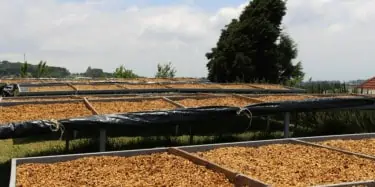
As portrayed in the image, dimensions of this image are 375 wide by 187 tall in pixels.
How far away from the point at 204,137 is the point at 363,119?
10.4ft

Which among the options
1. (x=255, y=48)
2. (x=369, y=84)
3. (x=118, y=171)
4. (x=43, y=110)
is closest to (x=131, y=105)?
(x=43, y=110)

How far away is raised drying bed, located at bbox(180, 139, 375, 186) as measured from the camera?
3.59 m

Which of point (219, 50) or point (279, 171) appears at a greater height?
point (219, 50)

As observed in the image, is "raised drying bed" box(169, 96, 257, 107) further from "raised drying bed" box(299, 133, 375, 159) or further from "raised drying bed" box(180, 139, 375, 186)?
"raised drying bed" box(180, 139, 375, 186)

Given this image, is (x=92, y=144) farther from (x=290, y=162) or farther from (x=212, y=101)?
(x=290, y=162)

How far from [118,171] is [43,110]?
12.9 ft

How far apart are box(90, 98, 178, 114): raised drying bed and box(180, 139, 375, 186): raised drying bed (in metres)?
2.89

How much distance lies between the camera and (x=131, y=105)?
26.7 feet

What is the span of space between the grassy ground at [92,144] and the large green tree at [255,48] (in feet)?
25.7

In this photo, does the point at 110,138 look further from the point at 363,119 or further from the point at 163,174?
the point at 163,174

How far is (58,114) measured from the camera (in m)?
7.02

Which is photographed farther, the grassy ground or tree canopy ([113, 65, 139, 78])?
tree canopy ([113, 65, 139, 78])

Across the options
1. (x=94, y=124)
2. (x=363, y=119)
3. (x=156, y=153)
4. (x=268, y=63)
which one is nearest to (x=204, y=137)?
(x=363, y=119)

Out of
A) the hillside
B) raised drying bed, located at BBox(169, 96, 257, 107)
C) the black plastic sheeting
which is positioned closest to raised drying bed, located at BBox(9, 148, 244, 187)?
the black plastic sheeting
